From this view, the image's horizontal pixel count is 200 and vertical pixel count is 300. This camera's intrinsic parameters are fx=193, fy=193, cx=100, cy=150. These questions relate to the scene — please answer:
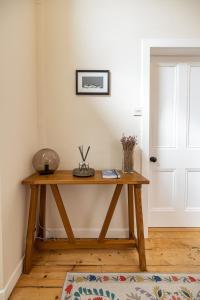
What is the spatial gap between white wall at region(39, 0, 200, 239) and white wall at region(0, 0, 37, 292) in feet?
0.67

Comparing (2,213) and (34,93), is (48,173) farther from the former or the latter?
(34,93)

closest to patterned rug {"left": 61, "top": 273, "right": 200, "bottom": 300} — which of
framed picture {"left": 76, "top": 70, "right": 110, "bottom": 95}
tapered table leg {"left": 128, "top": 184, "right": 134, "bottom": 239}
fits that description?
tapered table leg {"left": 128, "top": 184, "right": 134, "bottom": 239}

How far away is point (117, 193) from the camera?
1815mm

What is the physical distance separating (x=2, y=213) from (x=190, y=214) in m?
2.01

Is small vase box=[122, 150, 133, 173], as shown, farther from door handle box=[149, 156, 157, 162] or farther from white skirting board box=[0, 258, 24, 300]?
white skirting board box=[0, 258, 24, 300]

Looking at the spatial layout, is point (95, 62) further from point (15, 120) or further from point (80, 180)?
point (80, 180)

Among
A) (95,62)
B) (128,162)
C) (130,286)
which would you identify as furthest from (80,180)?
(95,62)

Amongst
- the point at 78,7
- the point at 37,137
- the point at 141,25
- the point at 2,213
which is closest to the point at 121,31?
the point at 141,25

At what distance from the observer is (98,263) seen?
1.70m

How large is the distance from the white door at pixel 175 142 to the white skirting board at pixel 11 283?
57.1 inches

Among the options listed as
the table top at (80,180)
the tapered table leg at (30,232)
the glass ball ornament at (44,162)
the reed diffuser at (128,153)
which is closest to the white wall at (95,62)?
the reed diffuser at (128,153)

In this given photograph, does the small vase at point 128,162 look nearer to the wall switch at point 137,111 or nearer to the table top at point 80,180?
the table top at point 80,180

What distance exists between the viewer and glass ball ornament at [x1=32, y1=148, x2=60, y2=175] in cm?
173

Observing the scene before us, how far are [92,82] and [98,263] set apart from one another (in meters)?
1.72
